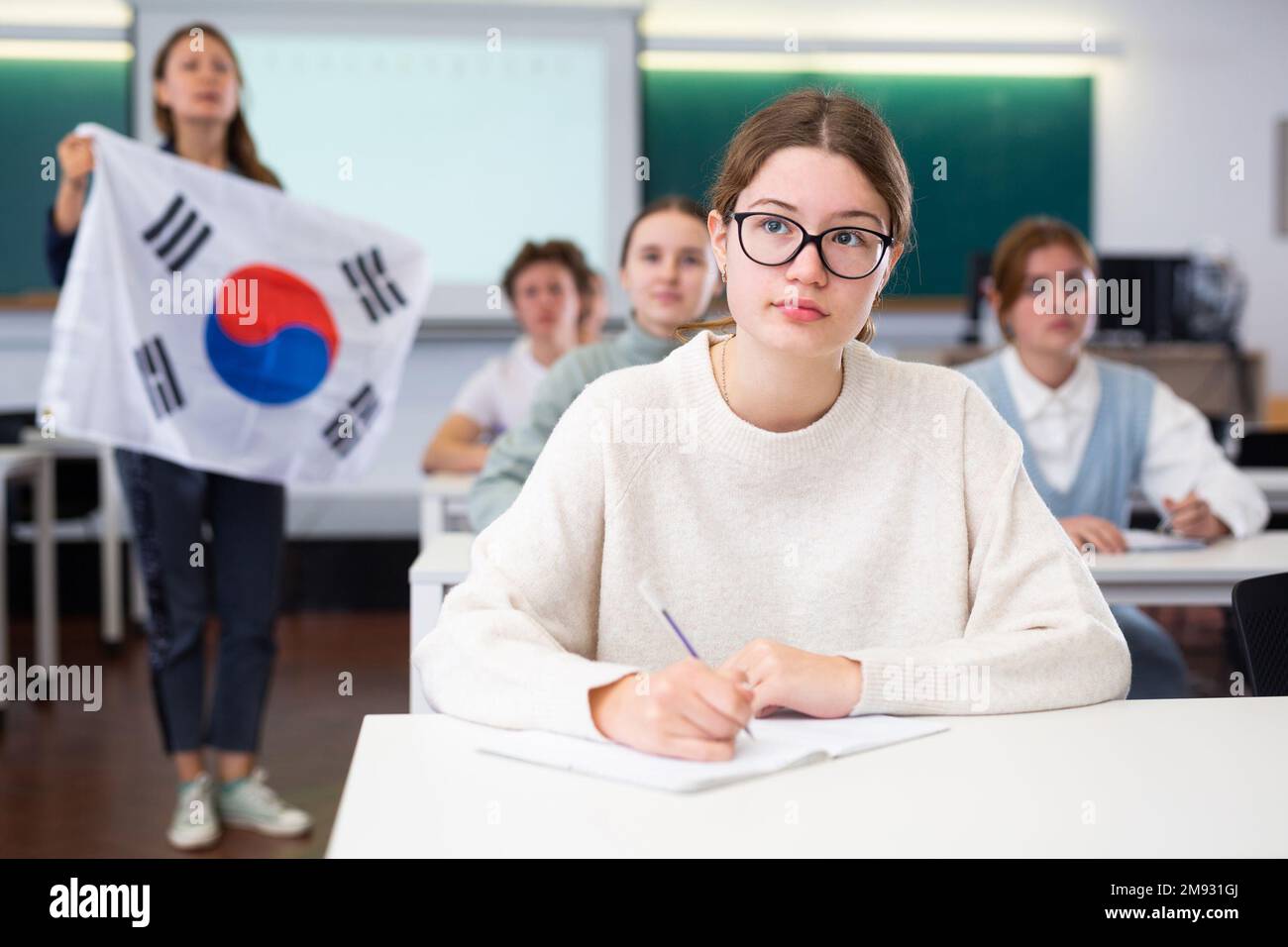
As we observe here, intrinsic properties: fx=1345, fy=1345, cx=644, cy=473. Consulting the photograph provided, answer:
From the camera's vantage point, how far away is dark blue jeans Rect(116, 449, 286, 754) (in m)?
2.81

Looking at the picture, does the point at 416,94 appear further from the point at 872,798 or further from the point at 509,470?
the point at 872,798

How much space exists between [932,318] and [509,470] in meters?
4.60

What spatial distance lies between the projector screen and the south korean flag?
3.04m

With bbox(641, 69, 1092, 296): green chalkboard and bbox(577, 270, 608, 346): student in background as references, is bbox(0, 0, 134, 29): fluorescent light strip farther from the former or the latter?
bbox(577, 270, 608, 346): student in background

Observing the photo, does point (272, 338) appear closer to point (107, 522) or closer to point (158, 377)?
point (158, 377)

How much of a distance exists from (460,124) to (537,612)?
5.38 meters

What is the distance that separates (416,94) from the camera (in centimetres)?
634

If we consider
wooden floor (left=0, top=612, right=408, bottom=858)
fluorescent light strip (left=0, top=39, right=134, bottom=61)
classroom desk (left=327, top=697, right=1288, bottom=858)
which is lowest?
wooden floor (left=0, top=612, right=408, bottom=858)

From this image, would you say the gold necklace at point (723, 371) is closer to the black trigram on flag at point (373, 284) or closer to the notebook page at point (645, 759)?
the notebook page at point (645, 759)

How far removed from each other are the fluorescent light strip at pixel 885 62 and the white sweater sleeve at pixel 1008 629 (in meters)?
5.29

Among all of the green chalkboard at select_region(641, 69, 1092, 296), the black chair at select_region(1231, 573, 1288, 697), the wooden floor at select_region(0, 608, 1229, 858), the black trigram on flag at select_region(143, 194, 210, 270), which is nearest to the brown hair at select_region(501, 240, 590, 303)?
the black trigram on flag at select_region(143, 194, 210, 270)

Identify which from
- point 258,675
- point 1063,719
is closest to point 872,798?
point 1063,719

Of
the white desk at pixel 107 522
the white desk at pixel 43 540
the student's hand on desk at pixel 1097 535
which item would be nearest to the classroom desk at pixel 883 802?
the student's hand on desk at pixel 1097 535
